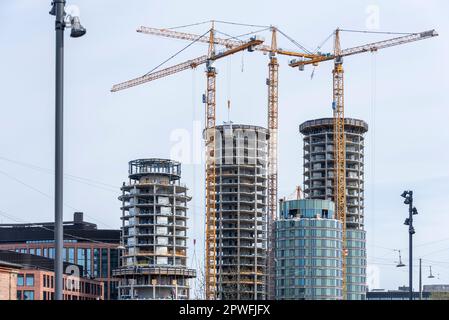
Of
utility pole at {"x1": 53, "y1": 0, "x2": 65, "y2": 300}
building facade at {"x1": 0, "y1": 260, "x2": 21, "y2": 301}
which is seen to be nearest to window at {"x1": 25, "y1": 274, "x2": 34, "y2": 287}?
building facade at {"x1": 0, "y1": 260, "x2": 21, "y2": 301}

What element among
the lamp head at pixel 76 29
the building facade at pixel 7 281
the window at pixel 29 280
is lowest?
the window at pixel 29 280

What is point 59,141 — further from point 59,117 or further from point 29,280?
point 29,280

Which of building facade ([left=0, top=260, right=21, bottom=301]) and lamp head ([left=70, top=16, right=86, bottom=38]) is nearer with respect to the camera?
lamp head ([left=70, top=16, right=86, bottom=38])

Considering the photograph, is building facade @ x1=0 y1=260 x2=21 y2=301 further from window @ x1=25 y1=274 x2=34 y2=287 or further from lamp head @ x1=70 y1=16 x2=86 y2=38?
lamp head @ x1=70 y1=16 x2=86 y2=38

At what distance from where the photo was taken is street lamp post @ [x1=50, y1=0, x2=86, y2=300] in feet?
60.2

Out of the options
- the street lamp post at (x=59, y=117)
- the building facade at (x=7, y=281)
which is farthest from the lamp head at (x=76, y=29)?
the building facade at (x=7, y=281)

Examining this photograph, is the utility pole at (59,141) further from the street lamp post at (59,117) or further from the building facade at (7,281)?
the building facade at (7,281)

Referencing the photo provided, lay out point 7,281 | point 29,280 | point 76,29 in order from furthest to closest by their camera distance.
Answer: point 29,280 → point 7,281 → point 76,29

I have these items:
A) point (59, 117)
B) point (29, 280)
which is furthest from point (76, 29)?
point (29, 280)

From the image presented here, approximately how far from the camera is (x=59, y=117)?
744 inches

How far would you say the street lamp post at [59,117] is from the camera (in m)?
18.3
